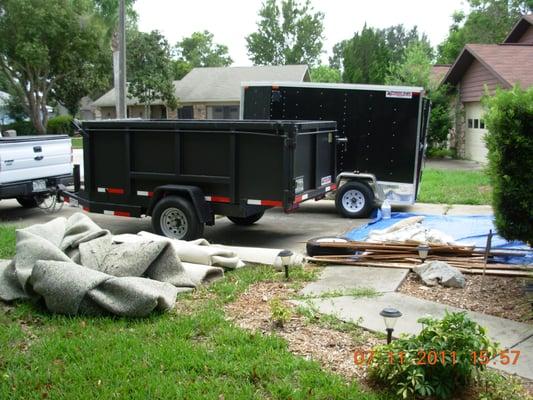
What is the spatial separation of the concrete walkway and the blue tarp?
7.36ft

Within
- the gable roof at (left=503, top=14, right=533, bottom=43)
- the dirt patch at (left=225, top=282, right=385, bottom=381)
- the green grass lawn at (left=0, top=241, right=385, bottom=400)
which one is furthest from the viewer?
the gable roof at (left=503, top=14, right=533, bottom=43)

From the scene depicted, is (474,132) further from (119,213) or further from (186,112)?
(186,112)

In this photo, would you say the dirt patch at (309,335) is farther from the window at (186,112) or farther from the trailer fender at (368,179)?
the window at (186,112)

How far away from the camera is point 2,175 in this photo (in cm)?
1128

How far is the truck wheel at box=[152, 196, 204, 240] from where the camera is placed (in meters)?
9.02

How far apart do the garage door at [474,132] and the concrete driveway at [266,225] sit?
1289 cm

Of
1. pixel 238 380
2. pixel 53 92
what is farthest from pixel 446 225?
pixel 53 92

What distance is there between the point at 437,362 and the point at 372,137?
8.46 meters

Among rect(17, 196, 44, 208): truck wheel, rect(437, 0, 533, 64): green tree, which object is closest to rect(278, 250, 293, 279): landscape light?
rect(17, 196, 44, 208): truck wheel

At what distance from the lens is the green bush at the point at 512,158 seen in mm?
5676

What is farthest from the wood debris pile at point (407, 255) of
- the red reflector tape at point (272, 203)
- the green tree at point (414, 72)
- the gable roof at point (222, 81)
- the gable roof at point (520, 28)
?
the gable roof at point (222, 81)

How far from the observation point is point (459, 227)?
10039mm

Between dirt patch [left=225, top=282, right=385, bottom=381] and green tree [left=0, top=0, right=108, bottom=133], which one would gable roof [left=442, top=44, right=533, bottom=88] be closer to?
dirt patch [left=225, top=282, right=385, bottom=381]

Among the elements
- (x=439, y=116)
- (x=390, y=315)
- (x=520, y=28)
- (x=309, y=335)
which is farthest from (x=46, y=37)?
(x=390, y=315)
